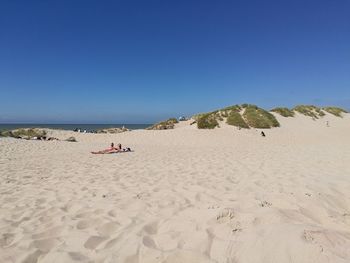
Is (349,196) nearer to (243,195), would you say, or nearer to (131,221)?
(243,195)

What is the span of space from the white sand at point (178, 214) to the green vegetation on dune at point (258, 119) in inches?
741

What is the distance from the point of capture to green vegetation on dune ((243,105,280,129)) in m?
27.5

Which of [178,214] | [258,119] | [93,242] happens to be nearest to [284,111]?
[258,119]

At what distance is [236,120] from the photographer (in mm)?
27500

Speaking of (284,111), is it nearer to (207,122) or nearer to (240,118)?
(240,118)

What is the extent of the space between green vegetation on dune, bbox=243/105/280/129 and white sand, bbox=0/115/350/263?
18810 millimetres

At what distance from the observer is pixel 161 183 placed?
708 centimetres

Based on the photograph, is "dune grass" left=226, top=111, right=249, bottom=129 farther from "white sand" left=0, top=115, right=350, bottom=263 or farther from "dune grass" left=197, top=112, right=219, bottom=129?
"white sand" left=0, top=115, right=350, bottom=263

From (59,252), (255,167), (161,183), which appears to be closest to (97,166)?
(161,183)

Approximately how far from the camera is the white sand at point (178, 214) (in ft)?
10.5

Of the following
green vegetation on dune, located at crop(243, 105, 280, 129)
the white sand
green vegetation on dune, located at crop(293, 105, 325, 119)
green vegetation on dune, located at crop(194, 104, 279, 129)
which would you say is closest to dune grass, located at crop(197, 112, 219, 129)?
green vegetation on dune, located at crop(194, 104, 279, 129)

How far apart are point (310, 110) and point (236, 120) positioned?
644 inches

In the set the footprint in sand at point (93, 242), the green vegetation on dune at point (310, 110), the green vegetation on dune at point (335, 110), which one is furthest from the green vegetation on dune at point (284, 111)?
the footprint in sand at point (93, 242)

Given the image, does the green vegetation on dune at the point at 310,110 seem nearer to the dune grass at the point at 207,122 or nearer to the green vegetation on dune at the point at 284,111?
the green vegetation on dune at the point at 284,111
